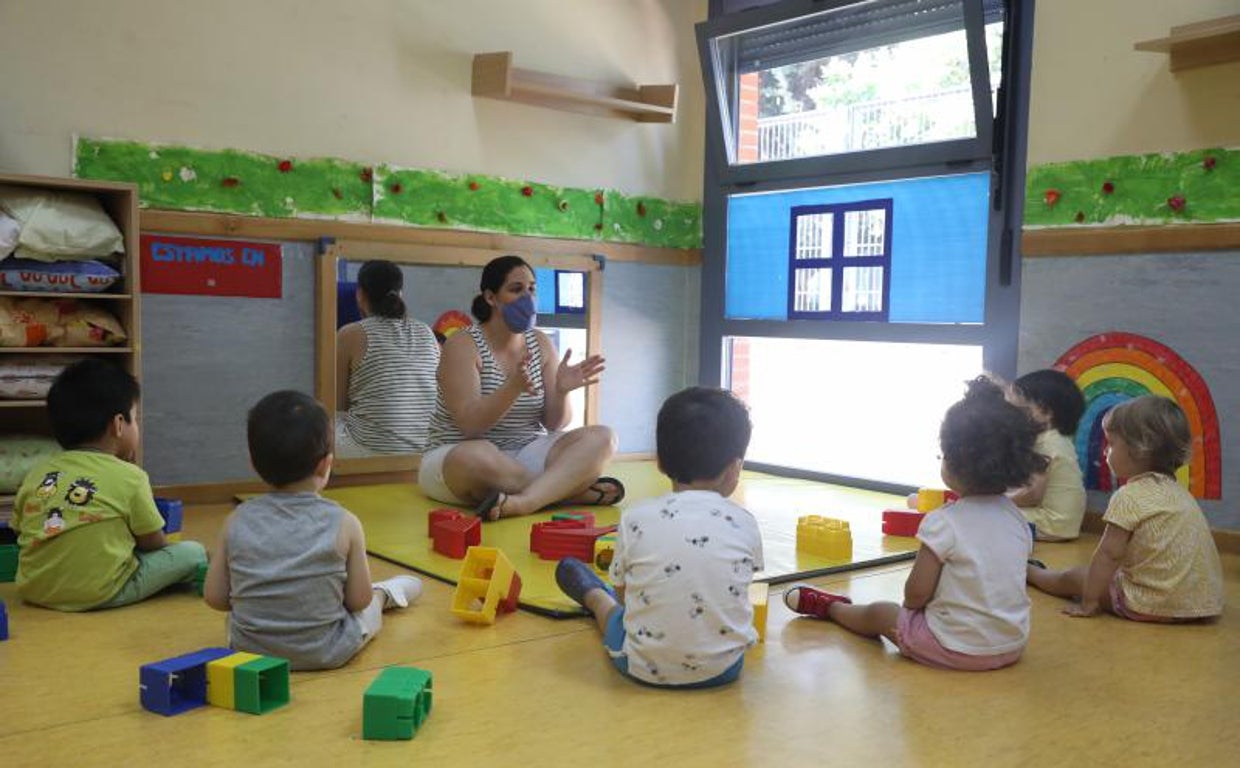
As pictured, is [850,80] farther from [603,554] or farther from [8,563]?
[8,563]

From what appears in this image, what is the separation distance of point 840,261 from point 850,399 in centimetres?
62

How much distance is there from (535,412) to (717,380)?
1.61 metres

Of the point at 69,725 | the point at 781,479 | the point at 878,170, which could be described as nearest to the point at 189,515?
the point at 69,725

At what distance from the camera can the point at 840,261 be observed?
485cm

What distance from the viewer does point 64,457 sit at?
8.57ft

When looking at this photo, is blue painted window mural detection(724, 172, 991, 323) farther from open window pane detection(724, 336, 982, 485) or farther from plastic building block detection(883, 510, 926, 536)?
plastic building block detection(883, 510, 926, 536)

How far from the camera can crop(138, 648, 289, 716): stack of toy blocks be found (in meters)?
1.94

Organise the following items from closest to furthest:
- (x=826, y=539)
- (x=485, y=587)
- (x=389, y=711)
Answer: (x=389, y=711) < (x=485, y=587) < (x=826, y=539)

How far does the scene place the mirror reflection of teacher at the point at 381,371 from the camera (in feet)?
14.5

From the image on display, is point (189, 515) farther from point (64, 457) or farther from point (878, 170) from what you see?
point (878, 170)

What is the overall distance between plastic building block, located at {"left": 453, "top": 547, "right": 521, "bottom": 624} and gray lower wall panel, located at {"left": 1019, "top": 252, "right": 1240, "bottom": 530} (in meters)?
2.32

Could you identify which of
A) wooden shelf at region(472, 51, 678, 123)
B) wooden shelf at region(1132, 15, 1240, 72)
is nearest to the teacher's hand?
wooden shelf at region(472, 51, 678, 123)

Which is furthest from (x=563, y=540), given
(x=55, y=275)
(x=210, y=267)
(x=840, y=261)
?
(x=840, y=261)

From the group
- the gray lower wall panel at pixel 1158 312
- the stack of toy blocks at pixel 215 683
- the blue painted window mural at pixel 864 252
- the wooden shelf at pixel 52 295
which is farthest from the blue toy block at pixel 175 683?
the blue painted window mural at pixel 864 252
